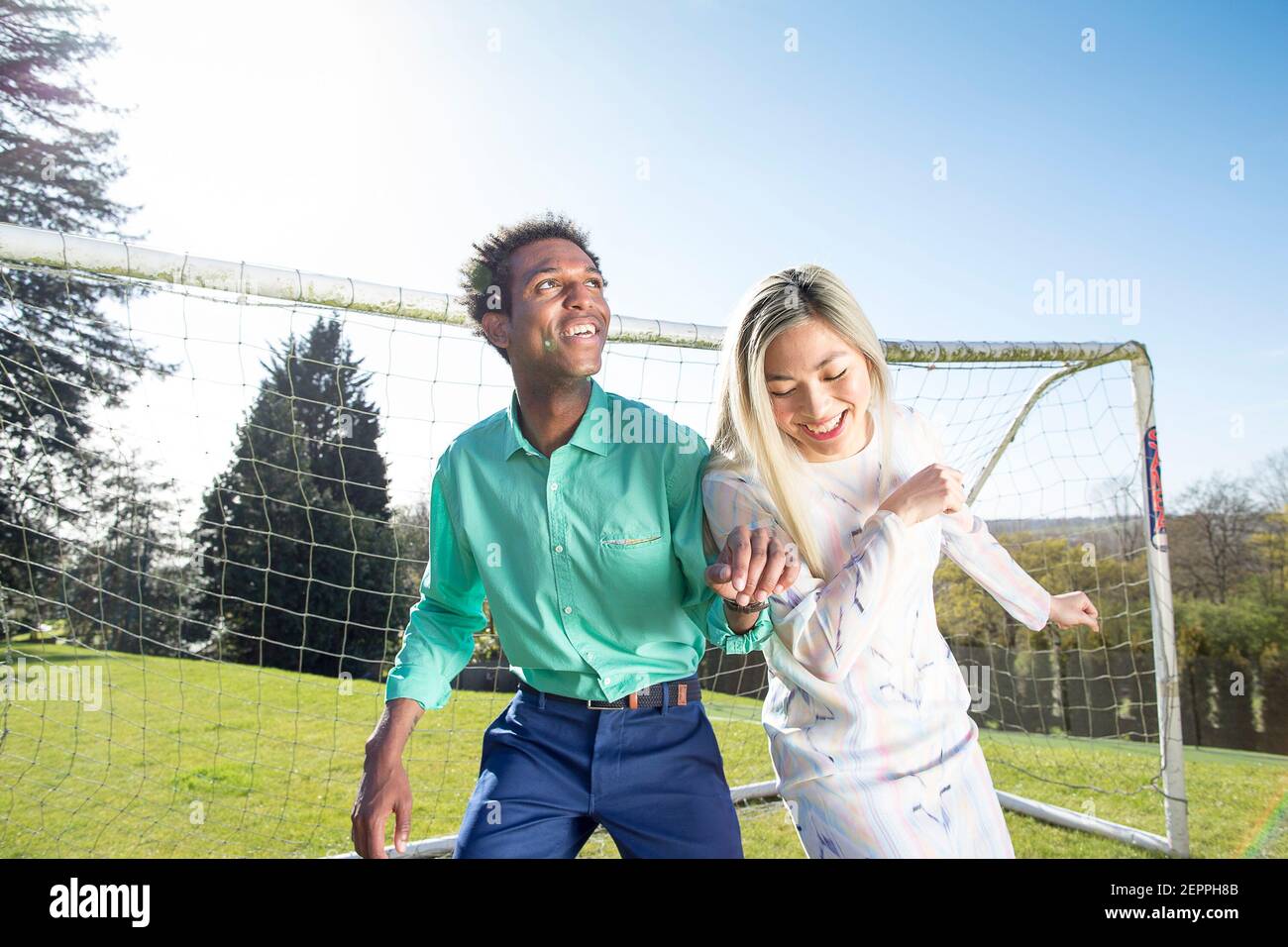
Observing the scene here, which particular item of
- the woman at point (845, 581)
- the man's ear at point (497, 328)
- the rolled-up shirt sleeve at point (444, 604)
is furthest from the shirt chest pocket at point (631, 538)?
the man's ear at point (497, 328)

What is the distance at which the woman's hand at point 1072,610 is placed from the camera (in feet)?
7.18

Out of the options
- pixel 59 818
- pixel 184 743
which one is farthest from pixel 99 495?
pixel 59 818

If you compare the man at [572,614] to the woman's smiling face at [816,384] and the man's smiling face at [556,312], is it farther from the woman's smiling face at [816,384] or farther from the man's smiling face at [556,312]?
the woman's smiling face at [816,384]

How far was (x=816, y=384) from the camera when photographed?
70.9 inches

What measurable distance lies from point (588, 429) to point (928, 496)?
81cm

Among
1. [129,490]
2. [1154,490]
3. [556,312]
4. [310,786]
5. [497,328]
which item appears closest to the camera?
[556,312]

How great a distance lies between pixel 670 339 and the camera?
345cm

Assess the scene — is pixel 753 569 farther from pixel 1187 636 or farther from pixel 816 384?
pixel 1187 636

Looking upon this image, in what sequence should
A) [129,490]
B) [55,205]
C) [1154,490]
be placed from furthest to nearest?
[55,205], [129,490], [1154,490]

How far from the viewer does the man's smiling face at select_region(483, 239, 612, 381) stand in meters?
2.10

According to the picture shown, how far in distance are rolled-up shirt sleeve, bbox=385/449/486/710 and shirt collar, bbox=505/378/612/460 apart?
0.19 m

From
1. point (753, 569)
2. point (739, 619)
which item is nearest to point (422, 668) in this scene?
point (739, 619)

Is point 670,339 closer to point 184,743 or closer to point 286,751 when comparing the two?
point 286,751
